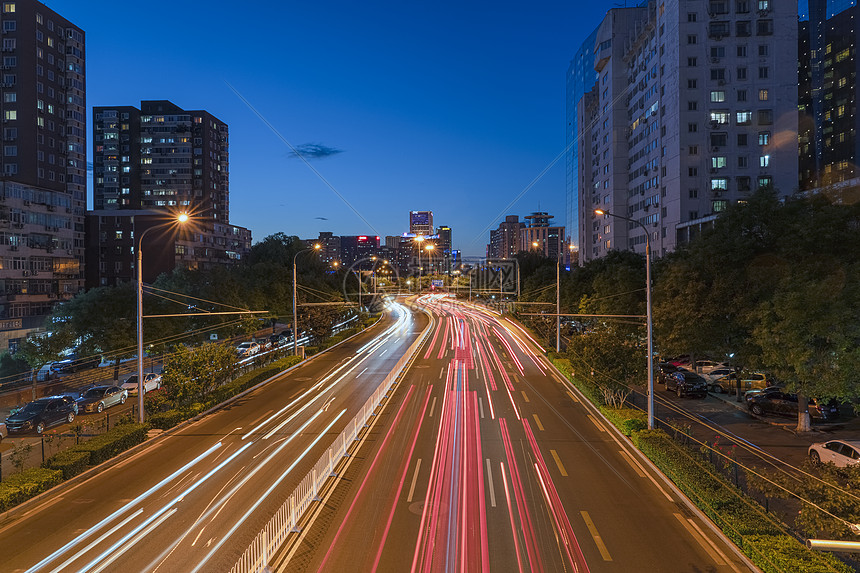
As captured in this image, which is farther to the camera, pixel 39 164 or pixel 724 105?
pixel 39 164

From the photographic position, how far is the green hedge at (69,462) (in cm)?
1775

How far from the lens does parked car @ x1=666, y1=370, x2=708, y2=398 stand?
30.6 meters

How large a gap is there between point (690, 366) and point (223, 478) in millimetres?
35934

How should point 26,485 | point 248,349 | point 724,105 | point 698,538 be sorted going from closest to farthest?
point 698,538, point 26,485, point 248,349, point 724,105

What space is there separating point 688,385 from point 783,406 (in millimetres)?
5575

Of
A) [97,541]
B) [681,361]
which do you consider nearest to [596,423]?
[681,361]

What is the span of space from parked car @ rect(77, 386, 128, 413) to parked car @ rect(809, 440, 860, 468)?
35955 mm

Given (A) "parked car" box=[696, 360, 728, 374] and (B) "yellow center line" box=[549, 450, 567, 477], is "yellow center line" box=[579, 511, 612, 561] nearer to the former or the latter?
(B) "yellow center line" box=[549, 450, 567, 477]

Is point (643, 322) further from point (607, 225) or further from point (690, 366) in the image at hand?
point (607, 225)

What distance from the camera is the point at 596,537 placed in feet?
43.9

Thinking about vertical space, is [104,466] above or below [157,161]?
below

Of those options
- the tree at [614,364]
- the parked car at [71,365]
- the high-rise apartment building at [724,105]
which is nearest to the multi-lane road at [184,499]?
the tree at [614,364]

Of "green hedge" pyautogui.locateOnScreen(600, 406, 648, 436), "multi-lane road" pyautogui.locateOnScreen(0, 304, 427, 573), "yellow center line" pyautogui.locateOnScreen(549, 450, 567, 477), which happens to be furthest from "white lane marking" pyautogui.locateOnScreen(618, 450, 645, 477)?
"multi-lane road" pyautogui.locateOnScreen(0, 304, 427, 573)

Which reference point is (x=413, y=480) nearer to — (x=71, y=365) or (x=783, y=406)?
(x=783, y=406)
